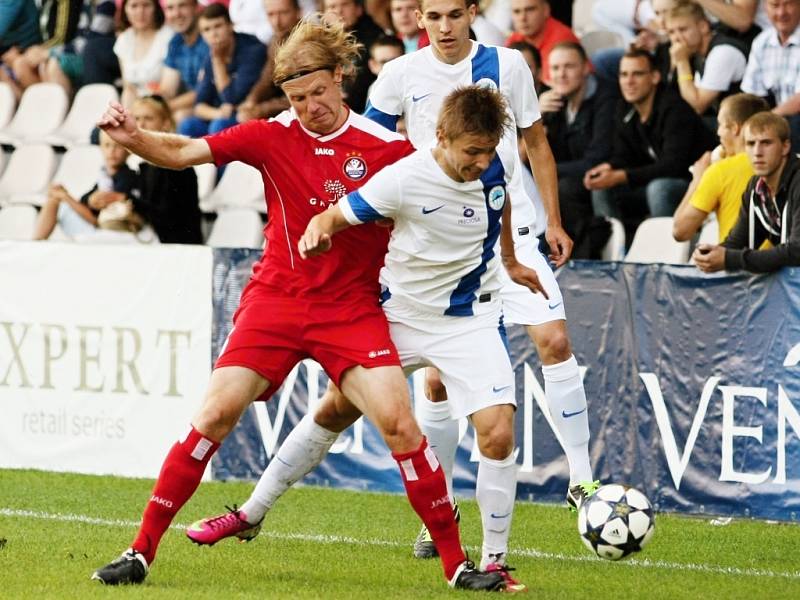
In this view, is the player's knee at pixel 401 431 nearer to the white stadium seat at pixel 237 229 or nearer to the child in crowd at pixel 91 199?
the child in crowd at pixel 91 199

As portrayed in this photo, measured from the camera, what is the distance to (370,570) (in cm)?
675

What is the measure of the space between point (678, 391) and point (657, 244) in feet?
6.52

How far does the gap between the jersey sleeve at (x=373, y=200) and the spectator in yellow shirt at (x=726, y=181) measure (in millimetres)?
3846

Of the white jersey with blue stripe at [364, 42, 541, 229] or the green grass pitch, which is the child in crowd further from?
the white jersey with blue stripe at [364, 42, 541, 229]

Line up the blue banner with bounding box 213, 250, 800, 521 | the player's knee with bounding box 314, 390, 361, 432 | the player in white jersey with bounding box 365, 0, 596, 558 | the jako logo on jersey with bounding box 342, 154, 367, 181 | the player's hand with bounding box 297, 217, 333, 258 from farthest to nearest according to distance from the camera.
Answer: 1. the blue banner with bounding box 213, 250, 800, 521
2. the player in white jersey with bounding box 365, 0, 596, 558
3. the player's knee with bounding box 314, 390, 361, 432
4. the jako logo on jersey with bounding box 342, 154, 367, 181
5. the player's hand with bounding box 297, 217, 333, 258

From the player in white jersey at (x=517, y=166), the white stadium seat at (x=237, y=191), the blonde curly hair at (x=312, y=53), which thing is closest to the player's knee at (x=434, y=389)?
the player in white jersey at (x=517, y=166)

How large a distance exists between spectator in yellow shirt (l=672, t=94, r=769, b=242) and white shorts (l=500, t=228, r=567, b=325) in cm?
218

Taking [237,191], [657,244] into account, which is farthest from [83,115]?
[657,244]

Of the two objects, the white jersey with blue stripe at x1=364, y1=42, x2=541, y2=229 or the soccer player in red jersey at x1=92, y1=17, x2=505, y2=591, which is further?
the white jersey with blue stripe at x1=364, y1=42, x2=541, y2=229

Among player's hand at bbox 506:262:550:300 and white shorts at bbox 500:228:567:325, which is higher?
player's hand at bbox 506:262:550:300

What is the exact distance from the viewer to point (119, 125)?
5934mm

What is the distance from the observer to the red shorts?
611 centimetres

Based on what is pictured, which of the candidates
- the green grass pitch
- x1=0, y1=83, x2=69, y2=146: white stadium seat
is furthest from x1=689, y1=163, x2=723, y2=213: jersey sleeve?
x1=0, y1=83, x2=69, y2=146: white stadium seat

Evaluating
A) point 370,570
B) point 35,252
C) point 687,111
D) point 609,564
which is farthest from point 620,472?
point 35,252
